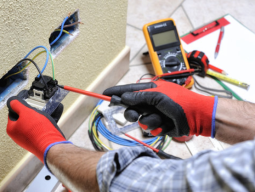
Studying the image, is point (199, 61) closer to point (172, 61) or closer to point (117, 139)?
point (172, 61)

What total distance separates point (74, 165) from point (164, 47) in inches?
29.7

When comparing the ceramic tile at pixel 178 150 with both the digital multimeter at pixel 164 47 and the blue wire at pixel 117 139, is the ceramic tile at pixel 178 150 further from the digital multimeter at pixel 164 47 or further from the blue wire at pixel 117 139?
the digital multimeter at pixel 164 47

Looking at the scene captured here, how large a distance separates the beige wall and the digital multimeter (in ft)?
0.45

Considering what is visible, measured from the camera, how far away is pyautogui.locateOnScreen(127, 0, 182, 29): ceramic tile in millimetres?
1434

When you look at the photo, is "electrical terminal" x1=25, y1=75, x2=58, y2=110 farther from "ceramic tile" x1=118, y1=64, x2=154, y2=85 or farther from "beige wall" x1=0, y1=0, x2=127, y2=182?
"ceramic tile" x1=118, y1=64, x2=154, y2=85

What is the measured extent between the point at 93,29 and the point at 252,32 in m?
0.97

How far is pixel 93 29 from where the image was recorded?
0.85 metres

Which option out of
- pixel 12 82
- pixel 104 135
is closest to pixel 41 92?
pixel 12 82

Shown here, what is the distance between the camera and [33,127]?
60cm

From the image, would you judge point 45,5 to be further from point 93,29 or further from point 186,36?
point 186,36

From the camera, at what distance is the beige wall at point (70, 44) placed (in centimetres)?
57

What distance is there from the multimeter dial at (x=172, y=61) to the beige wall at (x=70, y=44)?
0.60 ft

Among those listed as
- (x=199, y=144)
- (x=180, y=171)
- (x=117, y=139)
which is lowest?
(x=199, y=144)

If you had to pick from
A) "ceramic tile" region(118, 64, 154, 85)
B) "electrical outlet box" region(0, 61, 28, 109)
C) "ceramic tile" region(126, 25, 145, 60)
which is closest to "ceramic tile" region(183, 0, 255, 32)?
"ceramic tile" region(126, 25, 145, 60)
